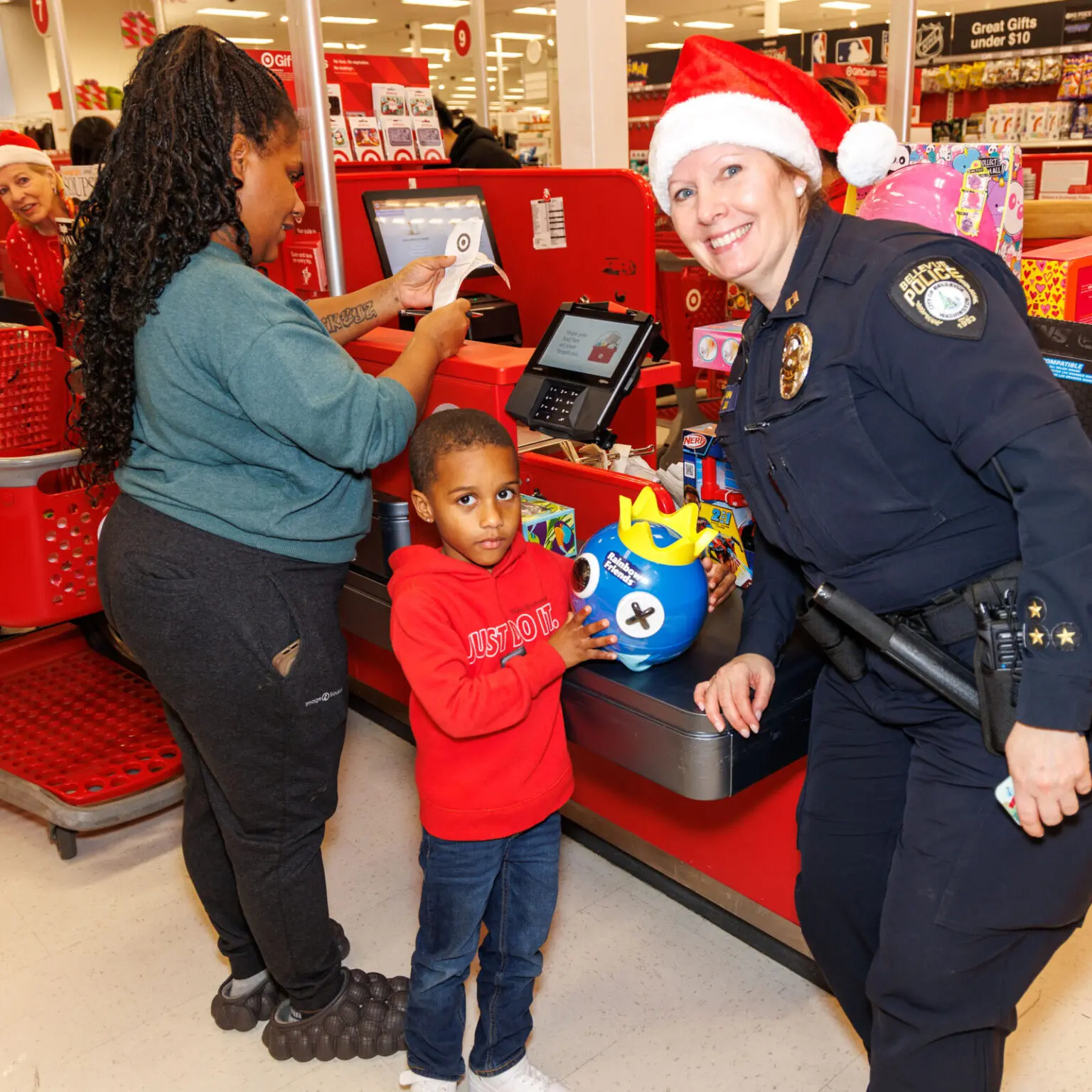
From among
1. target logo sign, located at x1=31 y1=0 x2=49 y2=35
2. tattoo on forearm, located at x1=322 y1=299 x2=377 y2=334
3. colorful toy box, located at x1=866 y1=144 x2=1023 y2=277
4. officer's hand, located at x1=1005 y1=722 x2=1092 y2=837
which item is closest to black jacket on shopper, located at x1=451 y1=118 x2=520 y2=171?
tattoo on forearm, located at x1=322 y1=299 x2=377 y2=334

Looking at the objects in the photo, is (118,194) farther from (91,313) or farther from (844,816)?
(844,816)

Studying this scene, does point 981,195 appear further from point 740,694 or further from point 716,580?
point 740,694

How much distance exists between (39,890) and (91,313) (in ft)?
6.00

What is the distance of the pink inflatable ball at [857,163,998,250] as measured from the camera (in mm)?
1974

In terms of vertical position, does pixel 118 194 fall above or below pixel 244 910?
above

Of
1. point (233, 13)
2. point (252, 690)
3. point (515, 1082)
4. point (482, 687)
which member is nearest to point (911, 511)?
point (482, 687)

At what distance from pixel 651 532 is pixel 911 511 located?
0.55 meters

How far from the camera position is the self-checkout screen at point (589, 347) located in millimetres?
2221

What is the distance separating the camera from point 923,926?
1.42 meters

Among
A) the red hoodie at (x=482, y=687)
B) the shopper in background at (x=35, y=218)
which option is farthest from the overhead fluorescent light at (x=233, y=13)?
the red hoodie at (x=482, y=687)

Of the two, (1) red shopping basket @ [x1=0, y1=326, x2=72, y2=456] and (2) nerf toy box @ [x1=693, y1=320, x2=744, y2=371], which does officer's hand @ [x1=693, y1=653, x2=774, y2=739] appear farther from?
(1) red shopping basket @ [x1=0, y1=326, x2=72, y2=456]

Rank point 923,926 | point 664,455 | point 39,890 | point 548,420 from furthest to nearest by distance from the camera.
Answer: point 664,455
point 39,890
point 548,420
point 923,926

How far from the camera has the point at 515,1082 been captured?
203 cm

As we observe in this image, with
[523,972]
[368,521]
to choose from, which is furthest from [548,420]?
[523,972]
